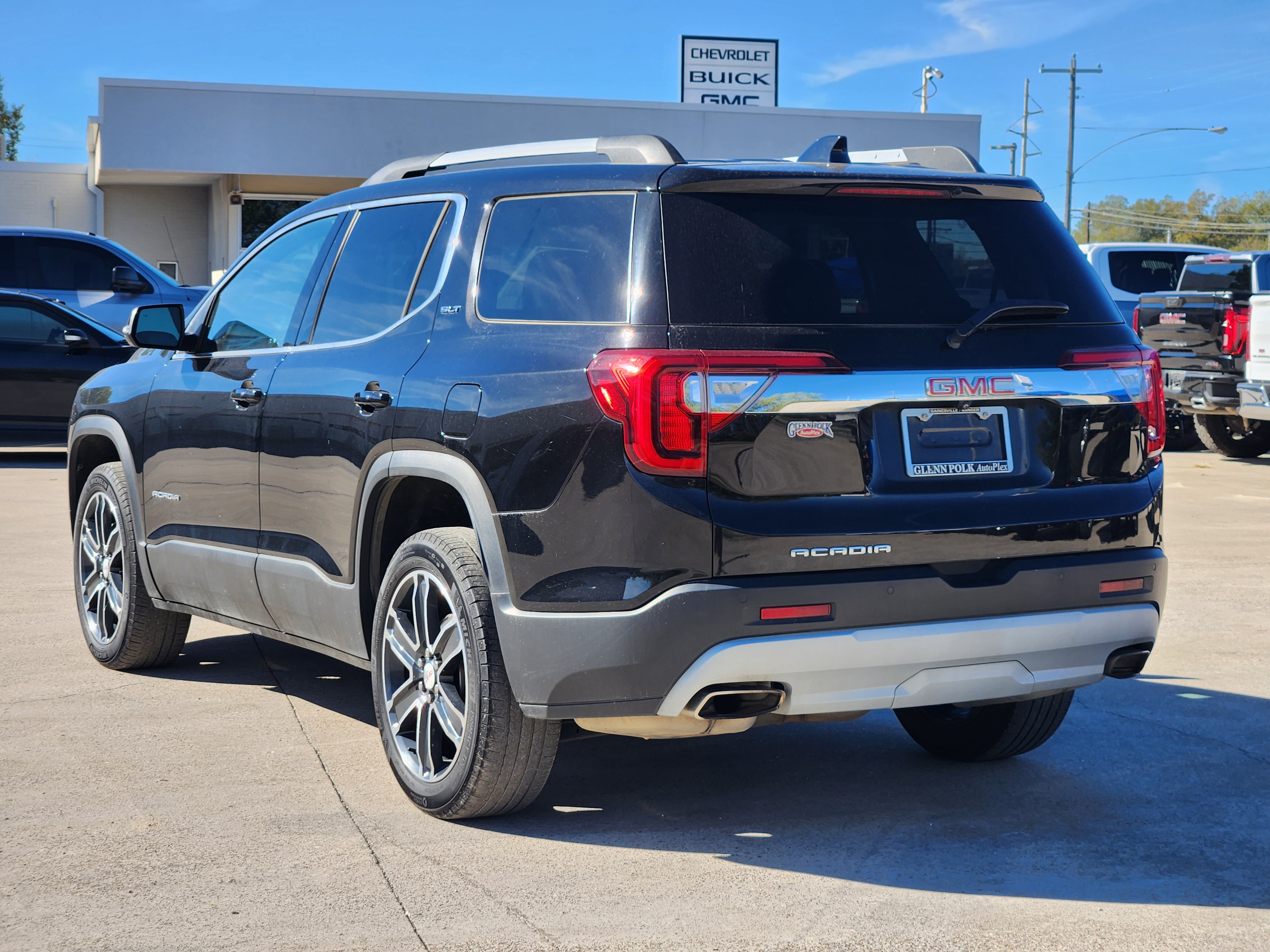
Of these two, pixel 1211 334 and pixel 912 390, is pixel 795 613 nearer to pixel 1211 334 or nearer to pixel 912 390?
pixel 912 390

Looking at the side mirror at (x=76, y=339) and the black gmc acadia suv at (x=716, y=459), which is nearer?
the black gmc acadia suv at (x=716, y=459)

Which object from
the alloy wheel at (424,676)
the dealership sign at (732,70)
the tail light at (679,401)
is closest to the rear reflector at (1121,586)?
the tail light at (679,401)

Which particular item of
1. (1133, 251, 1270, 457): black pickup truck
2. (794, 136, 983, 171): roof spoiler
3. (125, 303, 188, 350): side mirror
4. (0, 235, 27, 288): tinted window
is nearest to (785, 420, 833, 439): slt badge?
(794, 136, 983, 171): roof spoiler

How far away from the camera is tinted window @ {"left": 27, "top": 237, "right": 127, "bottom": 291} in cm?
1727

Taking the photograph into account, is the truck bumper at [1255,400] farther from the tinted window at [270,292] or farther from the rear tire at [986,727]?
the tinted window at [270,292]

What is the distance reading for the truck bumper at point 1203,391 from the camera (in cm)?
1512

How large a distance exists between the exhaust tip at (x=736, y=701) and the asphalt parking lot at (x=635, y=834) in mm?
455

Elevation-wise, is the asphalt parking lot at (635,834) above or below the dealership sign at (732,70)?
below

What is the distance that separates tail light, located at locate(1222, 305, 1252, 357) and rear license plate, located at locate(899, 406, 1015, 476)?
12100 millimetres

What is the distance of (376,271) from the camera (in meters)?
4.96

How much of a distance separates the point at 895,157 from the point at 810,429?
1.60 m

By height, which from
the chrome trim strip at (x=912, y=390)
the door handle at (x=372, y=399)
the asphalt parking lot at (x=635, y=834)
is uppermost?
the chrome trim strip at (x=912, y=390)

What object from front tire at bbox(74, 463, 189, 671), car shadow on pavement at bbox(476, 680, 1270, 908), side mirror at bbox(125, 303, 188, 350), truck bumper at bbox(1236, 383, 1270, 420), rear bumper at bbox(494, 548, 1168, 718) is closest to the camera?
rear bumper at bbox(494, 548, 1168, 718)

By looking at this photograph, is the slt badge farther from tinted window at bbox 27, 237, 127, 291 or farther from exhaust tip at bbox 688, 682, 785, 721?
tinted window at bbox 27, 237, 127, 291
